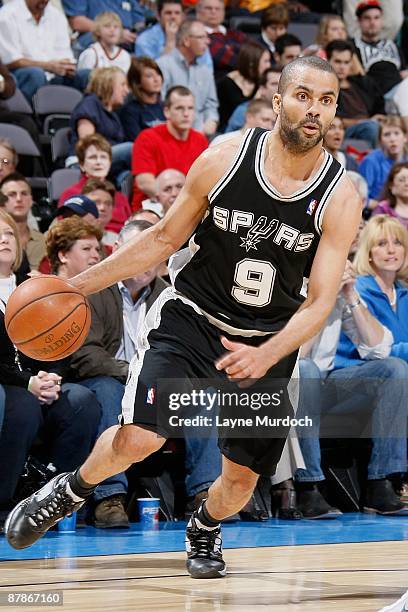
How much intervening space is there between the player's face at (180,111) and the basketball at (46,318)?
204 inches

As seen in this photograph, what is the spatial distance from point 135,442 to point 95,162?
4696 mm

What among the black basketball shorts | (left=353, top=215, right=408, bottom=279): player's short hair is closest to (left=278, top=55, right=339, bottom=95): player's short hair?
the black basketball shorts

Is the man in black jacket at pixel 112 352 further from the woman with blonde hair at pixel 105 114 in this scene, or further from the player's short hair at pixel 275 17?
the player's short hair at pixel 275 17

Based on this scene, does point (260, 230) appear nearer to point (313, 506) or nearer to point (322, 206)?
point (322, 206)

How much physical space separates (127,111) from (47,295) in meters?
6.23

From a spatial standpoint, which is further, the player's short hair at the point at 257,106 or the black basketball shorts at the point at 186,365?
the player's short hair at the point at 257,106

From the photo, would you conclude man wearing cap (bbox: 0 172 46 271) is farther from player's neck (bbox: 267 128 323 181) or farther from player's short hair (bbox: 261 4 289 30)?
player's short hair (bbox: 261 4 289 30)

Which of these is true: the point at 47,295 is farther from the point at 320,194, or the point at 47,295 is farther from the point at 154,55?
the point at 154,55

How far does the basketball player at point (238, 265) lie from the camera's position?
4.02 m

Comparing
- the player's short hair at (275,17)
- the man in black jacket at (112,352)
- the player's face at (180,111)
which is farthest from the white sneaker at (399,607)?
the player's short hair at (275,17)

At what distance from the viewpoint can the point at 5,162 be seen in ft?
25.4

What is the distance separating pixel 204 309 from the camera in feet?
14.3

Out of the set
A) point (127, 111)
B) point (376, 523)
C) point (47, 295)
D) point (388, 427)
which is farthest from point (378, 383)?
point (127, 111)

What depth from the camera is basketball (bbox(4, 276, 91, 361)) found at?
3959mm
